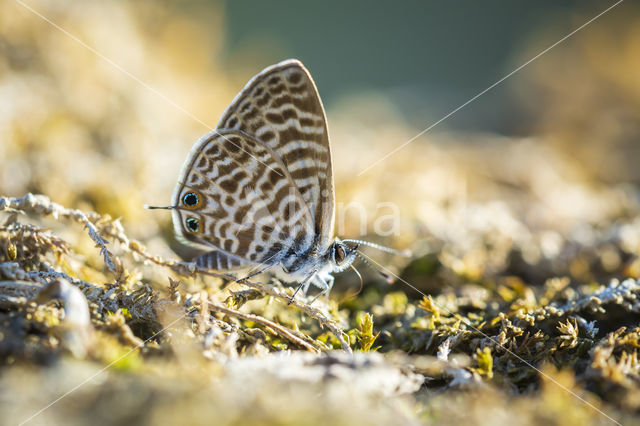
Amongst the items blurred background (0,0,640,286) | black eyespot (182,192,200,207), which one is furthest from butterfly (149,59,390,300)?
blurred background (0,0,640,286)

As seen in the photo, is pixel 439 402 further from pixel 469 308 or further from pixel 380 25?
pixel 380 25

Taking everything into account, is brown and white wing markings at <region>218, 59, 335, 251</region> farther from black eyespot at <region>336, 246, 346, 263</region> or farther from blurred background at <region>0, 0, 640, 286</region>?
blurred background at <region>0, 0, 640, 286</region>

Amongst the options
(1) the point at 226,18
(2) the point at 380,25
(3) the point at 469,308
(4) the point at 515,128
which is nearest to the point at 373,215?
(3) the point at 469,308

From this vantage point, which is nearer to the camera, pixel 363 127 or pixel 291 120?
pixel 291 120

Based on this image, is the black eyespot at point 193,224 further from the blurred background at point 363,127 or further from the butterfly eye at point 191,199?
the blurred background at point 363,127

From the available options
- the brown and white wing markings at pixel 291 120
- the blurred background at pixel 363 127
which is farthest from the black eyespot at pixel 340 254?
the blurred background at pixel 363 127

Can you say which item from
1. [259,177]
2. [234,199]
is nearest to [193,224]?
[234,199]

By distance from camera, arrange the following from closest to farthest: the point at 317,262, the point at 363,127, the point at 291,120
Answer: the point at 291,120 < the point at 317,262 < the point at 363,127

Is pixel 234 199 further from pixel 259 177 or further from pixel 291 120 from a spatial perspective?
pixel 291 120
